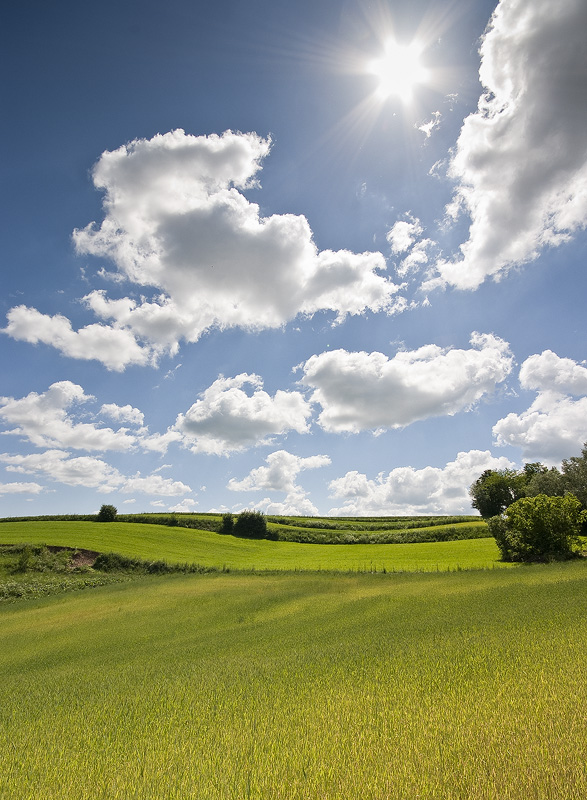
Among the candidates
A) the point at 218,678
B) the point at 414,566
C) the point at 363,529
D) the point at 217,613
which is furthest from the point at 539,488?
the point at 218,678

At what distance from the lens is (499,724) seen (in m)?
5.06

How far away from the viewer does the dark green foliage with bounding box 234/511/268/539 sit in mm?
73500

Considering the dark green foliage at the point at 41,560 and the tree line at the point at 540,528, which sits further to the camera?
the dark green foliage at the point at 41,560

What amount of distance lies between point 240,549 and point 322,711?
5738 centimetres

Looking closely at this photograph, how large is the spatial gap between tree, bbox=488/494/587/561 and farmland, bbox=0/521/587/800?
67.6 ft

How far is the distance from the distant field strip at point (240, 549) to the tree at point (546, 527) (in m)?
3.64

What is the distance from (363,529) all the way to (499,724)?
7978cm

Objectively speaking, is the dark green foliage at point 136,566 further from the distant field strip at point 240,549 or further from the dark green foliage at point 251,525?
the dark green foliage at point 251,525

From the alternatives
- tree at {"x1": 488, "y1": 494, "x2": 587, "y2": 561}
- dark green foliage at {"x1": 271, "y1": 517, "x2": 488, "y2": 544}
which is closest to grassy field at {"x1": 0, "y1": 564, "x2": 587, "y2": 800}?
tree at {"x1": 488, "y1": 494, "x2": 587, "y2": 561}

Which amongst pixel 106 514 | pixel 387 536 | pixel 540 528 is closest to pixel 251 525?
pixel 387 536

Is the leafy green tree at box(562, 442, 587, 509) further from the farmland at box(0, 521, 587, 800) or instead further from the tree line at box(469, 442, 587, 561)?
the farmland at box(0, 521, 587, 800)

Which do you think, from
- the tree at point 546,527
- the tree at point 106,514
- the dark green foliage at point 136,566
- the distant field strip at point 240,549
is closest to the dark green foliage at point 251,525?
the distant field strip at point 240,549

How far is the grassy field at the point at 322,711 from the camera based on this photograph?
423cm

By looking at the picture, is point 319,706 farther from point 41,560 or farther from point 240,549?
point 240,549
